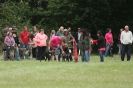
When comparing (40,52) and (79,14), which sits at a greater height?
(79,14)

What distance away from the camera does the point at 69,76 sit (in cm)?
2292

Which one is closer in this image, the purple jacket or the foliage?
the purple jacket

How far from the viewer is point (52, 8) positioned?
55.2 meters

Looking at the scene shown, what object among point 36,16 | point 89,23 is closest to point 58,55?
point 89,23

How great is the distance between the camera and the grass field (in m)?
20.6

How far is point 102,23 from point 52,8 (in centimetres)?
492

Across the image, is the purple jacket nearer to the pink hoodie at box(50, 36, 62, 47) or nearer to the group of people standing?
the group of people standing

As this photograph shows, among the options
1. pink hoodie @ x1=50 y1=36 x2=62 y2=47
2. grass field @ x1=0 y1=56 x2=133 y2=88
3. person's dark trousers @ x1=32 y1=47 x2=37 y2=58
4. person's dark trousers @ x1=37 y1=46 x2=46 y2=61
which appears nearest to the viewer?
grass field @ x1=0 y1=56 x2=133 y2=88

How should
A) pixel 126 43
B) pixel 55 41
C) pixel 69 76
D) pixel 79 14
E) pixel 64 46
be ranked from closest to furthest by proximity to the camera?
pixel 69 76
pixel 126 43
pixel 64 46
pixel 55 41
pixel 79 14

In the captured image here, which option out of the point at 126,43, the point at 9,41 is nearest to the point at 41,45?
the point at 9,41

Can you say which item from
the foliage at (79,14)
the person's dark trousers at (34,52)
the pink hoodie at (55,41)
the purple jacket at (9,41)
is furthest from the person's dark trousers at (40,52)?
the foliage at (79,14)

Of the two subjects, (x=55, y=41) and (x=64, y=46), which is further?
(x=55, y=41)

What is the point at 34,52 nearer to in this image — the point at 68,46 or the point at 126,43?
the point at 68,46

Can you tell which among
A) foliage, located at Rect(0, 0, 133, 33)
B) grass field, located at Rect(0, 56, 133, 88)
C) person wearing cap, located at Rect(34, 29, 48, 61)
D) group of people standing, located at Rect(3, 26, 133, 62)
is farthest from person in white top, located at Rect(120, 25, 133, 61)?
foliage, located at Rect(0, 0, 133, 33)
